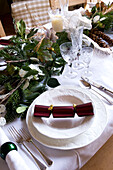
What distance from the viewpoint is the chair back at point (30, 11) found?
1583mm

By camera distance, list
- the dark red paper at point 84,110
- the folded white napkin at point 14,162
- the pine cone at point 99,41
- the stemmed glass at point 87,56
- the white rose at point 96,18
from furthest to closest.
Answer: the white rose at point 96,18 < the pine cone at point 99,41 < the stemmed glass at point 87,56 < the dark red paper at point 84,110 < the folded white napkin at point 14,162

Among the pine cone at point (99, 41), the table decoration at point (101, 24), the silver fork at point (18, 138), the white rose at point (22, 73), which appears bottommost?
the silver fork at point (18, 138)

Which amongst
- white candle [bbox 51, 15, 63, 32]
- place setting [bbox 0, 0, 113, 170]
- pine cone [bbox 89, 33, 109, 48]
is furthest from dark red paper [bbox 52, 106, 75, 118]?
white candle [bbox 51, 15, 63, 32]

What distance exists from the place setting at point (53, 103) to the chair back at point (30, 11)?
868mm

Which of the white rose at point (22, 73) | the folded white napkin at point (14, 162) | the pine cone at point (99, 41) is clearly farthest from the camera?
the pine cone at point (99, 41)

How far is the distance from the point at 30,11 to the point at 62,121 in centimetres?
157

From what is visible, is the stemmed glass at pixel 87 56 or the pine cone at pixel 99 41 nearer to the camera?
the stemmed glass at pixel 87 56

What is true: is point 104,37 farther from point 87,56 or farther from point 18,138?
point 18,138

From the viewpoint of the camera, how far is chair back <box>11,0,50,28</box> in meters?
1.58

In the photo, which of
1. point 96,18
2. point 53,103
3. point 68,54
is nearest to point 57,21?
point 96,18

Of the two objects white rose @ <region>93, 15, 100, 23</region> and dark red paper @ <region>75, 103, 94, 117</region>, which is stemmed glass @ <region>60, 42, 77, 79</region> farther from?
white rose @ <region>93, 15, 100, 23</region>

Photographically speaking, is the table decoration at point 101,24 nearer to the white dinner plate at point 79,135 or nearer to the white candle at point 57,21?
the white candle at point 57,21

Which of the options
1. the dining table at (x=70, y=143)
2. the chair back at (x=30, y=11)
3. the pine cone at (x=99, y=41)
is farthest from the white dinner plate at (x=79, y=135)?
the chair back at (x=30, y=11)

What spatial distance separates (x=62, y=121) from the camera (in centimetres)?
49
